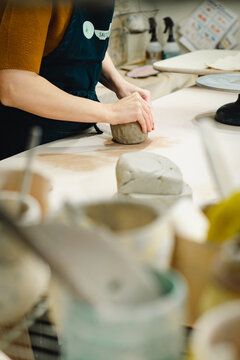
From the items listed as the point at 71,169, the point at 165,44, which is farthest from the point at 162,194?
the point at 165,44

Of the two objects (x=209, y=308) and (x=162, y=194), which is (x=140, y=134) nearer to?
(x=162, y=194)

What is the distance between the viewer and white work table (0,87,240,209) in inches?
52.5

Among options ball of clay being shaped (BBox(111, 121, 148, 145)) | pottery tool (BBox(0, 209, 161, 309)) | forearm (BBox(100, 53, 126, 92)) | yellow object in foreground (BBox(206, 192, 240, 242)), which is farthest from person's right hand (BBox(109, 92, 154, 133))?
pottery tool (BBox(0, 209, 161, 309))

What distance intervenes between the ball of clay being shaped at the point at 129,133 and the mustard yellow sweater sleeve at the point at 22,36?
39cm

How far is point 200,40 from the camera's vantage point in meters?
4.34

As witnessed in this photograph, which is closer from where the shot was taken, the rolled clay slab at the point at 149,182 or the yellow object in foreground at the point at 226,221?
the yellow object in foreground at the point at 226,221

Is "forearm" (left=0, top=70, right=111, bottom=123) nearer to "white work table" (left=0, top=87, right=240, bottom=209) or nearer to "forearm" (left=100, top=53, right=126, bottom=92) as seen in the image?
"white work table" (left=0, top=87, right=240, bottom=209)

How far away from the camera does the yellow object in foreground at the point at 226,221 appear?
53cm

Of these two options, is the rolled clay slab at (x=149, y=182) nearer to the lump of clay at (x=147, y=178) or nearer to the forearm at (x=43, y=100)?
the lump of clay at (x=147, y=178)

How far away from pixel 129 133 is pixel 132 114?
0.08m

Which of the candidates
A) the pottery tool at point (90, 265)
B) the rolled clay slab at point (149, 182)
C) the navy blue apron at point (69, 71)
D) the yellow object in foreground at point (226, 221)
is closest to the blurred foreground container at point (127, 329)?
the pottery tool at point (90, 265)

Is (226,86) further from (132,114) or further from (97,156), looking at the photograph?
(97,156)

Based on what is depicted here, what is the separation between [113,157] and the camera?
1.61 m

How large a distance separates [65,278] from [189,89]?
241cm
